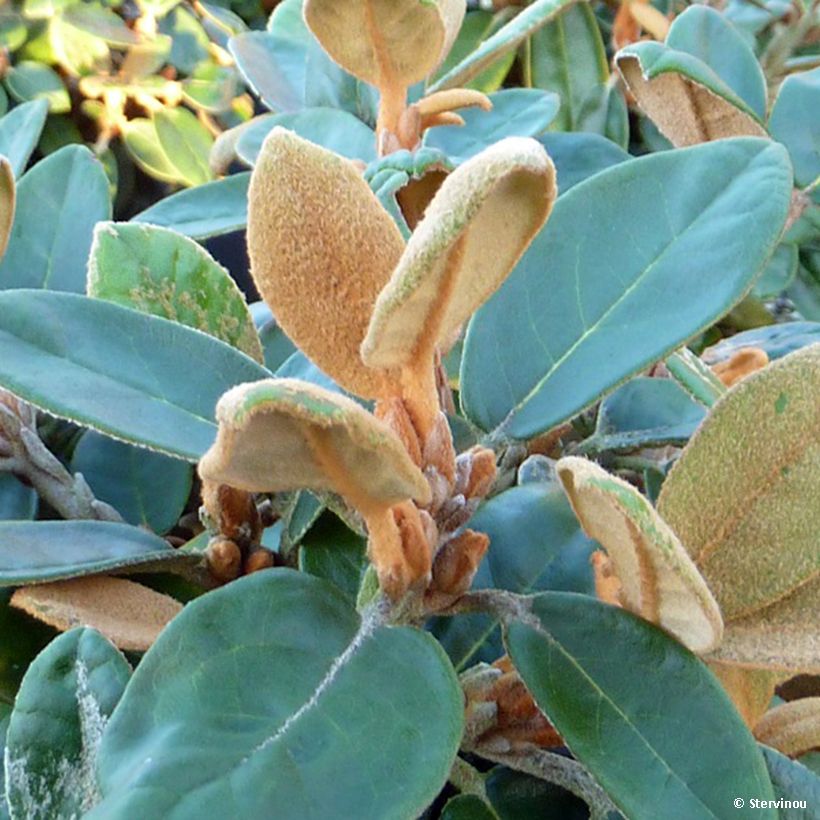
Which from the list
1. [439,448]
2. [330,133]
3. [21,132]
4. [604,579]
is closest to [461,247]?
[439,448]

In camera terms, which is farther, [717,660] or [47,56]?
[47,56]

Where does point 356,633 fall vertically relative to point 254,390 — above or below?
below

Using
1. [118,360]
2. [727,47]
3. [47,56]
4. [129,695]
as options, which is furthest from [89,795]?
[47,56]

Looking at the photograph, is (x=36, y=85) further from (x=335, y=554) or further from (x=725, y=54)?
(x=335, y=554)

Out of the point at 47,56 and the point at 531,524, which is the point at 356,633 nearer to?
the point at 531,524

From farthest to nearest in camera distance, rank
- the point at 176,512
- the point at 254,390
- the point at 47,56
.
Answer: the point at 47,56 → the point at 176,512 → the point at 254,390
